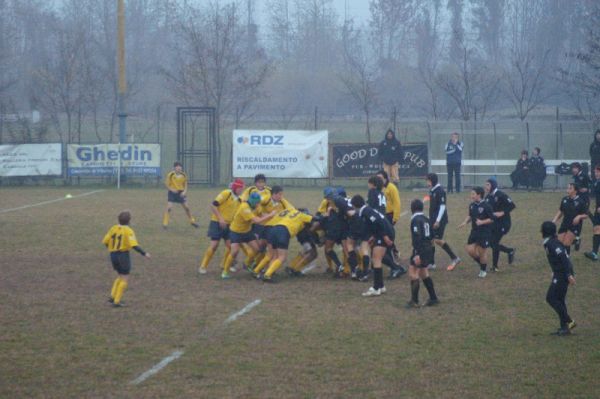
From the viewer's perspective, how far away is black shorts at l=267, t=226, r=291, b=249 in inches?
560

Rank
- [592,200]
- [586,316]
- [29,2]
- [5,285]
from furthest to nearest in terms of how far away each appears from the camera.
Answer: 1. [29,2]
2. [592,200]
3. [5,285]
4. [586,316]

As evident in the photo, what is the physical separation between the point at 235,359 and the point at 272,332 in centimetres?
134

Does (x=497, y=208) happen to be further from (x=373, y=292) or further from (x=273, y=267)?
(x=273, y=267)

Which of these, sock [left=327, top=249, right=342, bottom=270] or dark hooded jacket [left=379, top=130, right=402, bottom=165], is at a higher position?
dark hooded jacket [left=379, top=130, right=402, bottom=165]

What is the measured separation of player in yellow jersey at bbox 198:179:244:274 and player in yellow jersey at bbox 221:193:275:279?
0.26 metres

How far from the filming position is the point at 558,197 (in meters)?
28.1

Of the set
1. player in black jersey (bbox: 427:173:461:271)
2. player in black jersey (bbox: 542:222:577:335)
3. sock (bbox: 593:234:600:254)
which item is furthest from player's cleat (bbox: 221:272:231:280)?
sock (bbox: 593:234:600:254)

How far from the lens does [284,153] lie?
33.3 metres

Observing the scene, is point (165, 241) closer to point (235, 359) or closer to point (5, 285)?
point (5, 285)

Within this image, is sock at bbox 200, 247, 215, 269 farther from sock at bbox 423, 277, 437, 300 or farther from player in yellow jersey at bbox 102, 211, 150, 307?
sock at bbox 423, 277, 437, 300

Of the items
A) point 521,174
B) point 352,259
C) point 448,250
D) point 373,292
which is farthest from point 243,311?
point 521,174

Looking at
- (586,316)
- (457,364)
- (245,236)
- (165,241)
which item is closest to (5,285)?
(245,236)

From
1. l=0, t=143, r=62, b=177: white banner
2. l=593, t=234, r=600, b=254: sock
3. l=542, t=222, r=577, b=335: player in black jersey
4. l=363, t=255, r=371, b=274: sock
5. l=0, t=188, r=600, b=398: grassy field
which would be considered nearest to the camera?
l=0, t=188, r=600, b=398: grassy field

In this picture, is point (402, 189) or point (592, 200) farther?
point (402, 189)
